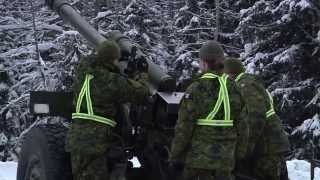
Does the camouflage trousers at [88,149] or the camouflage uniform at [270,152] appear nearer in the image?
the camouflage trousers at [88,149]

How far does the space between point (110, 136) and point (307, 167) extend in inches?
256

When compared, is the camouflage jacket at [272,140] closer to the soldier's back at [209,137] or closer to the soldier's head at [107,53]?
the soldier's back at [209,137]

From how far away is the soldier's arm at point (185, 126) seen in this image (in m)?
5.54

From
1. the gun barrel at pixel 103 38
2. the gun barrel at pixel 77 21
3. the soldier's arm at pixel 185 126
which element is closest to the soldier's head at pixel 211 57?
the soldier's arm at pixel 185 126

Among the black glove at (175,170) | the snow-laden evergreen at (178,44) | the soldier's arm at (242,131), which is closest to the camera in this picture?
the soldier's arm at (242,131)

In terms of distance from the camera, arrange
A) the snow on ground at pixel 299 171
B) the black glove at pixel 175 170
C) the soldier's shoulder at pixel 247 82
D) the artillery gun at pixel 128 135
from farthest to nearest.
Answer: the snow on ground at pixel 299 171 < the soldier's shoulder at pixel 247 82 < the artillery gun at pixel 128 135 < the black glove at pixel 175 170

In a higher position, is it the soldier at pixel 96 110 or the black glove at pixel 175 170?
the soldier at pixel 96 110

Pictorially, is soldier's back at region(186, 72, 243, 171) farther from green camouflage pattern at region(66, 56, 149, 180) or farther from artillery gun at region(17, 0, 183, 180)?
green camouflage pattern at region(66, 56, 149, 180)

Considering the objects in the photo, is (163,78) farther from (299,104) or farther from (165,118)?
(299,104)

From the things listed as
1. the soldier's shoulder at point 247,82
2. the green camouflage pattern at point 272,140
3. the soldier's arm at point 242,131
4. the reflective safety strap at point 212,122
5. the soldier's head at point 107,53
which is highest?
the soldier's head at point 107,53

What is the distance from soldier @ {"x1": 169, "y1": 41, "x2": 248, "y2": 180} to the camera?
18.2ft

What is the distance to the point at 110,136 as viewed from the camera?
6395 mm

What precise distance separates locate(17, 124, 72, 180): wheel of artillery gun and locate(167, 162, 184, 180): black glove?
1036 mm

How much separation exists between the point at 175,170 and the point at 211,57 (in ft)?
4.21
